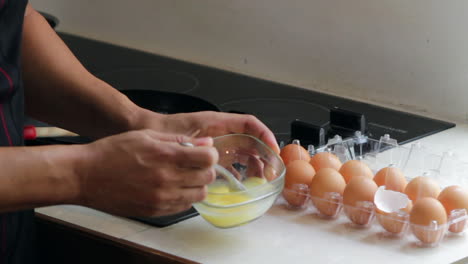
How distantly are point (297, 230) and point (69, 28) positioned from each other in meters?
1.42

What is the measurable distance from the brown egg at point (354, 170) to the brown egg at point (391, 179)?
2 cm

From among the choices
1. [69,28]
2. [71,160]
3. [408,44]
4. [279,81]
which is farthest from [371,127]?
[69,28]

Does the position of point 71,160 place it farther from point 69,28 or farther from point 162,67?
point 69,28

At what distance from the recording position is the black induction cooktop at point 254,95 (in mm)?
1583

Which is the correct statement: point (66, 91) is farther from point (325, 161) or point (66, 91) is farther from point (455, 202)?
point (455, 202)

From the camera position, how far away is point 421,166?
52.5 inches

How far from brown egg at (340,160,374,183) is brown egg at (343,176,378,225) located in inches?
2.5

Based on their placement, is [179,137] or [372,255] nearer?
[179,137]

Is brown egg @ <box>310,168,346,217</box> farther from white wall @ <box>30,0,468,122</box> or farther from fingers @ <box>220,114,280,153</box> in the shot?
white wall @ <box>30,0,468,122</box>

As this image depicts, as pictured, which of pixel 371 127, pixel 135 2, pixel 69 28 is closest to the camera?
pixel 371 127

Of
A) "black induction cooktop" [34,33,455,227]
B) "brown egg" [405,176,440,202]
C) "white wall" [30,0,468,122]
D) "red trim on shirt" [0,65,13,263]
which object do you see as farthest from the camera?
"white wall" [30,0,468,122]

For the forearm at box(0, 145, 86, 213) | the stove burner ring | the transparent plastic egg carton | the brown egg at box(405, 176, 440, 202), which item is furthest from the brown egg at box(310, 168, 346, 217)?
the stove burner ring

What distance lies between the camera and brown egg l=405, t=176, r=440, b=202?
117 cm

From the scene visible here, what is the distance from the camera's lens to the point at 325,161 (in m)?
1.28
